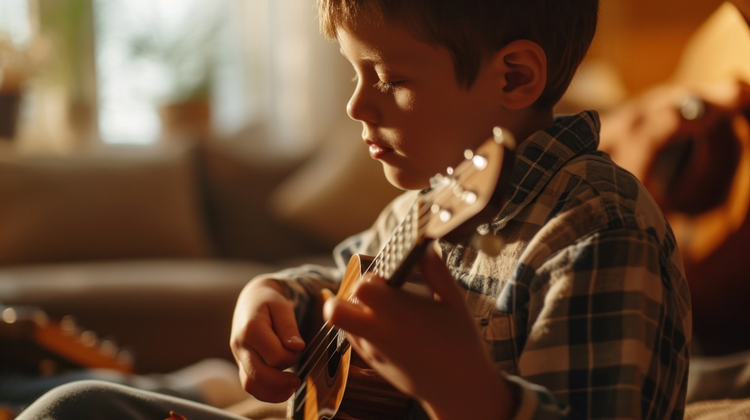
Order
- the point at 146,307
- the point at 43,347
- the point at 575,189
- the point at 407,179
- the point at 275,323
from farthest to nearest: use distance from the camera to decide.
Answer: the point at 146,307
the point at 43,347
the point at 275,323
the point at 407,179
the point at 575,189

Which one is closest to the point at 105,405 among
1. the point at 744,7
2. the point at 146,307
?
the point at 744,7

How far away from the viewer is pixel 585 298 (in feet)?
1.85

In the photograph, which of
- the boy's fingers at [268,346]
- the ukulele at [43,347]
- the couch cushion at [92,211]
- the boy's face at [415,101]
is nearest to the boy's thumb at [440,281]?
the boy's face at [415,101]

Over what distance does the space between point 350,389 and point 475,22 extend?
1.27 feet

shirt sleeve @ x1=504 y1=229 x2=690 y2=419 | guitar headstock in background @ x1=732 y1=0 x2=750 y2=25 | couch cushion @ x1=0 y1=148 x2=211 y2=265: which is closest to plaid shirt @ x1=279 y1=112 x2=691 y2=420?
shirt sleeve @ x1=504 y1=229 x2=690 y2=419

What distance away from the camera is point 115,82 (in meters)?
3.45

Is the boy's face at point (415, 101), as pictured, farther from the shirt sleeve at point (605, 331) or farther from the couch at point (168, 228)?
the couch at point (168, 228)

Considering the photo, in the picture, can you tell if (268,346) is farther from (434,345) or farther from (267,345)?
(434,345)

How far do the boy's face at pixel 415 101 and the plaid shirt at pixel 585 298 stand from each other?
78 millimetres

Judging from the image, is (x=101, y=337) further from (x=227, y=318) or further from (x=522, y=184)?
(x=522, y=184)

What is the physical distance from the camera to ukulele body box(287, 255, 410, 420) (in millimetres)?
686

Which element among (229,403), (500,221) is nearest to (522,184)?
(500,221)

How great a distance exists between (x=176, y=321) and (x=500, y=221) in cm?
150

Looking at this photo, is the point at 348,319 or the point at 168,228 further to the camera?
the point at 168,228
